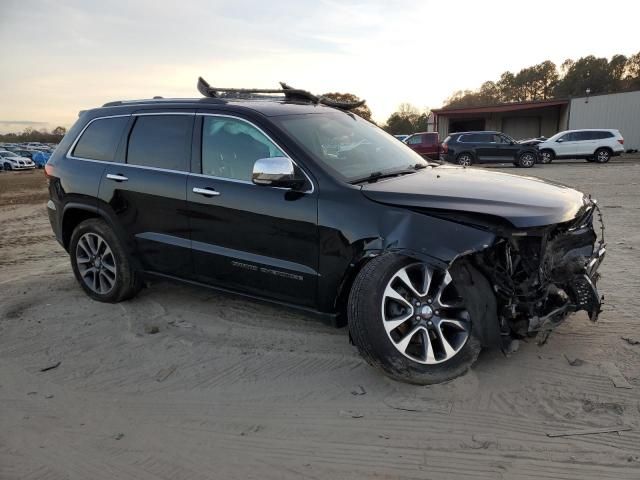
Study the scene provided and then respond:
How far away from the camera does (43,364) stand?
3.85 meters

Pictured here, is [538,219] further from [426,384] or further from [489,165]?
[489,165]

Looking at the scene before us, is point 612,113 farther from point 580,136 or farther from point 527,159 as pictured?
point 527,159

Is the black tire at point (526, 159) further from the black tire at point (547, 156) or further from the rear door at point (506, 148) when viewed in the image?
the black tire at point (547, 156)

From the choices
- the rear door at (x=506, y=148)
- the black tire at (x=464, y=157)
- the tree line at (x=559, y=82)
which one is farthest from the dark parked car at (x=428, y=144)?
the tree line at (x=559, y=82)

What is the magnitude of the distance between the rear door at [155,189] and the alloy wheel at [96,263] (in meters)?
0.39

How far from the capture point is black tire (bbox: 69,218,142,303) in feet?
15.6

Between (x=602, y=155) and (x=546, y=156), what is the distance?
246 centimetres

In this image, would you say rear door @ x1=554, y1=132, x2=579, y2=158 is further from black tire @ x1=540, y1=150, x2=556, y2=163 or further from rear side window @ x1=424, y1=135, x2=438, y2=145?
rear side window @ x1=424, y1=135, x2=438, y2=145

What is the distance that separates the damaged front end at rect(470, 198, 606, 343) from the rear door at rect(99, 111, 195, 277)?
7.87ft

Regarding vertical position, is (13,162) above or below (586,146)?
below

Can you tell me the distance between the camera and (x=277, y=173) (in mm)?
3502

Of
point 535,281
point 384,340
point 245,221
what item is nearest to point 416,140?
point 245,221

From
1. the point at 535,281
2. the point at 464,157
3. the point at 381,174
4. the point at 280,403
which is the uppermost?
the point at 381,174

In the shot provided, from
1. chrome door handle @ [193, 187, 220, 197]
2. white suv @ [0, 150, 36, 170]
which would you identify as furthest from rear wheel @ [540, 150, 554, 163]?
white suv @ [0, 150, 36, 170]
